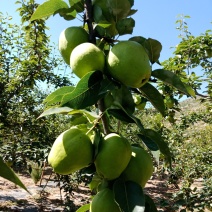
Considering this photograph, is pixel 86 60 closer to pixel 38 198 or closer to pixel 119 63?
pixel 119 63

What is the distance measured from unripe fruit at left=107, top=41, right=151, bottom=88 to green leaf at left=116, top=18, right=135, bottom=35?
0.12 m

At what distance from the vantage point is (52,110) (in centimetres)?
82

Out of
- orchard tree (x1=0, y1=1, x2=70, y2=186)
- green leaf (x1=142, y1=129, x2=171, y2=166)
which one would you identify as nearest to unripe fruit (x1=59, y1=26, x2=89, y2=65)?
green leaf (x1=142, y1=129, x2=171, y2=166)

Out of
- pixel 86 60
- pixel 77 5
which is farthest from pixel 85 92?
pixel 77 5

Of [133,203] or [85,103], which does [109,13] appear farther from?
[133,203]

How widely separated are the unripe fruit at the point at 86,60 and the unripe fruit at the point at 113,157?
0.62ft

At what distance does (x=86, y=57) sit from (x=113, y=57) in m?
0.07

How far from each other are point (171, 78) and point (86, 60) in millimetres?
266

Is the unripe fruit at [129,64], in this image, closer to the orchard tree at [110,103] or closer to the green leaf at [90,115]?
the orchard tree at [110,103]

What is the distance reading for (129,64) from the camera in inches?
28.2

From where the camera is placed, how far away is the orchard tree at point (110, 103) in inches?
27.8

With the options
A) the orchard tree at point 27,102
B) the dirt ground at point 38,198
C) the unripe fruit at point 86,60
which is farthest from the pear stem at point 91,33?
the dirt ground at point 38,198

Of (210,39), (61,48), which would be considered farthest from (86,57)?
(210,39)

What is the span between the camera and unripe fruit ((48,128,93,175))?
2.34 ft
